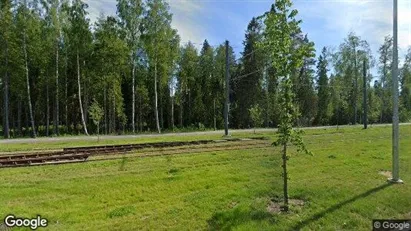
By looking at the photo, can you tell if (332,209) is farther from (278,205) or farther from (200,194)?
(200,194)

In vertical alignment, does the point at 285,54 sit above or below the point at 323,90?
below

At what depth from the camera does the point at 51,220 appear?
25.0ft

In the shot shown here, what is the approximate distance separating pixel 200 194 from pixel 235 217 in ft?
6.31

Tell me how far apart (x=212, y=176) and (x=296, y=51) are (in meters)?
5.48

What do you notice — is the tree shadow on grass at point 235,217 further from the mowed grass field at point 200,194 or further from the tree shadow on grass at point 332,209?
the tree shadow on grass at point 332,209

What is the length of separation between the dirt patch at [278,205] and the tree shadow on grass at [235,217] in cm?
35

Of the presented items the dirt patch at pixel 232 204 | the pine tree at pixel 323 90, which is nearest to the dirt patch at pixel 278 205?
the dirt patch at pixel 232 204

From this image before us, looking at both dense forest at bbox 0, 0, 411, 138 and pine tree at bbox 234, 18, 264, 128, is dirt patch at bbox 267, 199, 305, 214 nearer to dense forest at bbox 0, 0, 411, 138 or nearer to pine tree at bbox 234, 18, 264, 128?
dense forest at bbox 0, 0, 411, 138

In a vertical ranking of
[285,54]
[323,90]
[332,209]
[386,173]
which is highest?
[323,90]

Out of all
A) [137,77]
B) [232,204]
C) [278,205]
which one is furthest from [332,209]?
[137,77]

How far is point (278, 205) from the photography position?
356 inches

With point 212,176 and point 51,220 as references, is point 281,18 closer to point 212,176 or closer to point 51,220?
point 212,176

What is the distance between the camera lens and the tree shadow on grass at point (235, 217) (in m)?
7.62

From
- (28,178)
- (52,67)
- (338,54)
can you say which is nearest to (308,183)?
(28,178)
